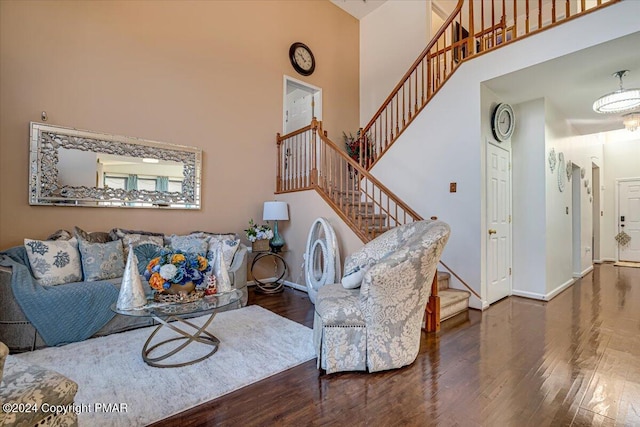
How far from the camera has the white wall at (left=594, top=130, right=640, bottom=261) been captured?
25.0ft

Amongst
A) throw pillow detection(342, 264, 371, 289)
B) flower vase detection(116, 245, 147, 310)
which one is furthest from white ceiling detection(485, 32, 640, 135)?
flower vase detection(116, 245, 147, 310)

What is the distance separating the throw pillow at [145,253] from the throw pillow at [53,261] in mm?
526

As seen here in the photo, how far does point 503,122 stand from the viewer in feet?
13.2

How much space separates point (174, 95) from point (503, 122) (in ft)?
15.0

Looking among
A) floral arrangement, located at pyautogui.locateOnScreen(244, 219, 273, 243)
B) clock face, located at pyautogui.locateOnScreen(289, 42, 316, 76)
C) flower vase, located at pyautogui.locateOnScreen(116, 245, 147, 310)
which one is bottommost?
Answer: flower vase, located at pyautogui.locateOnScreen(116, 245, 147, 310)

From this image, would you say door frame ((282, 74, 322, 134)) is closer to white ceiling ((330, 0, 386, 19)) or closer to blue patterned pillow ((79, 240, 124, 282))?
white ceiling ((330, 0, 386, 19))

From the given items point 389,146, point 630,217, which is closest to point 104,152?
point 389,146

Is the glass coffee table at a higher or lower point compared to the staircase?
lower

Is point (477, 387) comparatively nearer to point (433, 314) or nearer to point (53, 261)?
point (433, 314)

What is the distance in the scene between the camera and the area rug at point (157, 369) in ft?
5.73

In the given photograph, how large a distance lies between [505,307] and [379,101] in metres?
4.57

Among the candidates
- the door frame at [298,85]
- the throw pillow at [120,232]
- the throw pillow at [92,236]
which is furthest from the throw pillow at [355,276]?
the door frame at [298,85]

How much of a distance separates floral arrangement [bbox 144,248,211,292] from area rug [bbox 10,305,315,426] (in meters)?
0.63

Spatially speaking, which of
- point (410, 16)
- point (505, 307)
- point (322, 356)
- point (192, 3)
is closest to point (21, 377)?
point (322, 356)
